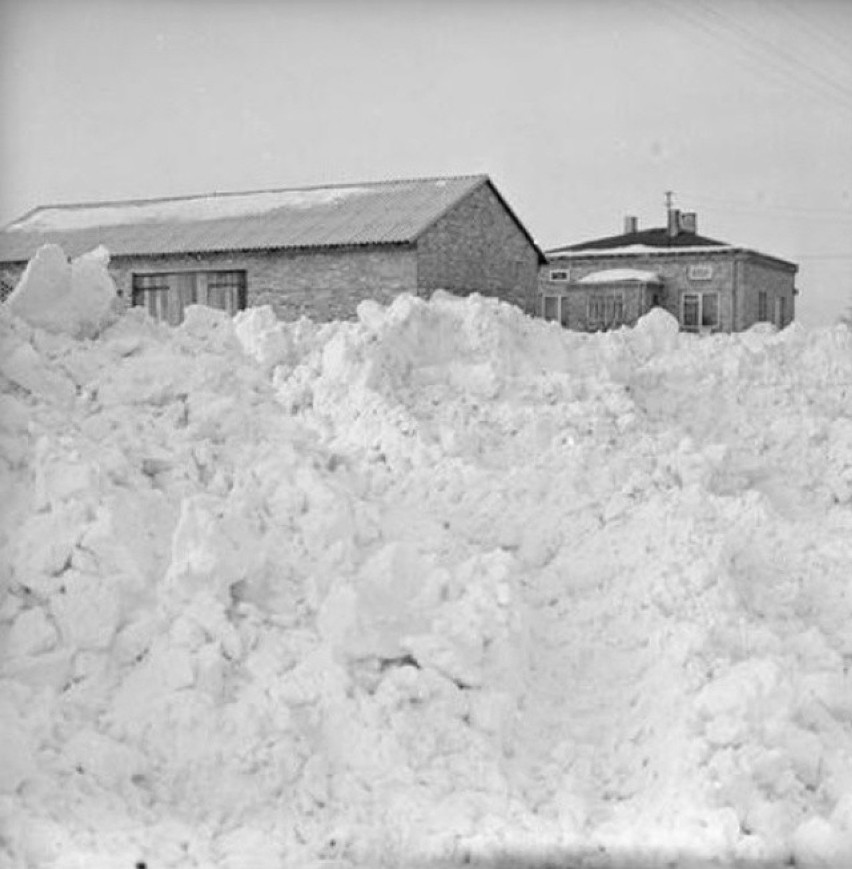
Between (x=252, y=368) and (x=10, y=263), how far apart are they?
2.27m

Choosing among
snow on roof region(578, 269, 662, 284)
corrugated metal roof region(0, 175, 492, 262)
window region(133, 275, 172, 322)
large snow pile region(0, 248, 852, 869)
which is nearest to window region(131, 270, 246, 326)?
window region(133, 275, 172, 322)

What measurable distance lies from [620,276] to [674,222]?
1575 mm

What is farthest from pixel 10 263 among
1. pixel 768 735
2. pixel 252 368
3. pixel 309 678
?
pixel 768 735

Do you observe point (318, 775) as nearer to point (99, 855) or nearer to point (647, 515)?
point (99, 855)

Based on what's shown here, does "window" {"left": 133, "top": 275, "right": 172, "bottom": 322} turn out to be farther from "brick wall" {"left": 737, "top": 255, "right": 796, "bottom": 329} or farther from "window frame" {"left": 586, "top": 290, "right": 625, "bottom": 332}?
"brick wall" {"left": 737, "top": 255, "right": 796, "bottom": 329}

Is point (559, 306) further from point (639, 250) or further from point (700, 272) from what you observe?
point (700, 272)

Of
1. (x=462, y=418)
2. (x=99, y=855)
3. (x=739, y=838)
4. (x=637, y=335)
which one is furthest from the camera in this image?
(x=637, y=335)

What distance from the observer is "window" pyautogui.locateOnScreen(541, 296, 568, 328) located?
39.2 feet

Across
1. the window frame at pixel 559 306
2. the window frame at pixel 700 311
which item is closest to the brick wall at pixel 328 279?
the window frame at pixel 559 306

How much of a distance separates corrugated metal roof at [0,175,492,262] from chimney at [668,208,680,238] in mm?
1254

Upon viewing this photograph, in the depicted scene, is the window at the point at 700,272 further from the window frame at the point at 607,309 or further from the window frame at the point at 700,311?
the window frame at the point at 607,309

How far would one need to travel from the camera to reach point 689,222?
31.5 ft

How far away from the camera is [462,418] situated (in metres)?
6.72

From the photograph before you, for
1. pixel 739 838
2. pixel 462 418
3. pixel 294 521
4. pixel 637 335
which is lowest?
pixel 739 838
